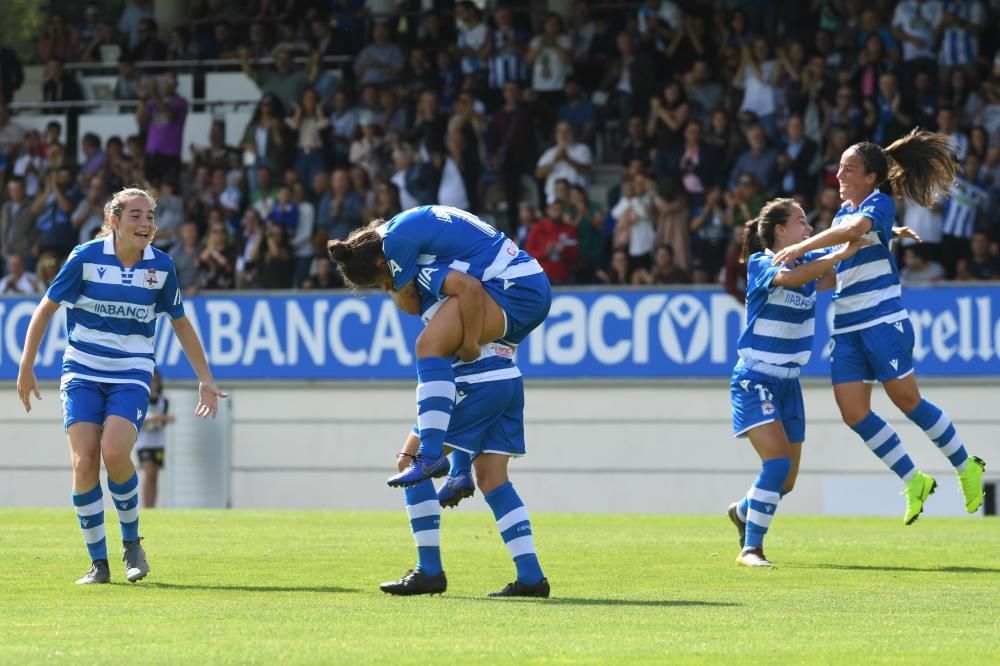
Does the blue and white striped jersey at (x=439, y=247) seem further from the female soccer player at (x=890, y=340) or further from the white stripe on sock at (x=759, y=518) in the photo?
the female soccer player at (x=890, y=340)

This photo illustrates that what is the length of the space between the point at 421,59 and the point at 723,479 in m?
7.05

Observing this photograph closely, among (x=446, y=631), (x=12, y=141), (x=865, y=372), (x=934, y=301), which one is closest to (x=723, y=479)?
(x=934, y=301)

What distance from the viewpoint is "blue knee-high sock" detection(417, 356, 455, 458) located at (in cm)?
841

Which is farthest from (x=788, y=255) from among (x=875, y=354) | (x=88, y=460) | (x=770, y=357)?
(x=88, y=460)

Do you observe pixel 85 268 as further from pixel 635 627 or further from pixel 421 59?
pixel 421 59

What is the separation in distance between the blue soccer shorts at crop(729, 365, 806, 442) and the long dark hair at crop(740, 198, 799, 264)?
0.71m

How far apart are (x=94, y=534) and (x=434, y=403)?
2506 mm

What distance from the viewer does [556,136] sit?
74.0 feet

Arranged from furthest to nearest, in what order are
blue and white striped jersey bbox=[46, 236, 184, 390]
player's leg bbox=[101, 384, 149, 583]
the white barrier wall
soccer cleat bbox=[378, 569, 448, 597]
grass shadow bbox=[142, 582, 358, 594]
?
the white barrier wall, blue and white striped jersey bbox=[46, 236, 184, 390], player's leg bbox=[101, 384, 149, 583], grass shadow bbox=[142, 582, 358, 594], soccer cleat bbox=[378, 569, 448, 597]

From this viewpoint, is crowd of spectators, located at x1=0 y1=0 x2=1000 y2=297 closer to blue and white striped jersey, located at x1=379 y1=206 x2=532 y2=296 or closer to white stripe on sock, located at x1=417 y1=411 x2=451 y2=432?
blue and white striped jersey, located at x1=379 y1=206 x2=532 y2=296

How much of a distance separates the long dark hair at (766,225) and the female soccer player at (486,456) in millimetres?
2757

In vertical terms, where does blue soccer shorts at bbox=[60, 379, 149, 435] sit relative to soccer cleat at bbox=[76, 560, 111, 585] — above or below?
above

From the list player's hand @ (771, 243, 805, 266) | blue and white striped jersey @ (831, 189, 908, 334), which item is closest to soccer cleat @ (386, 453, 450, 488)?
player's hand @ (771, 243, 805, 266)

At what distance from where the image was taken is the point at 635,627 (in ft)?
25.6
